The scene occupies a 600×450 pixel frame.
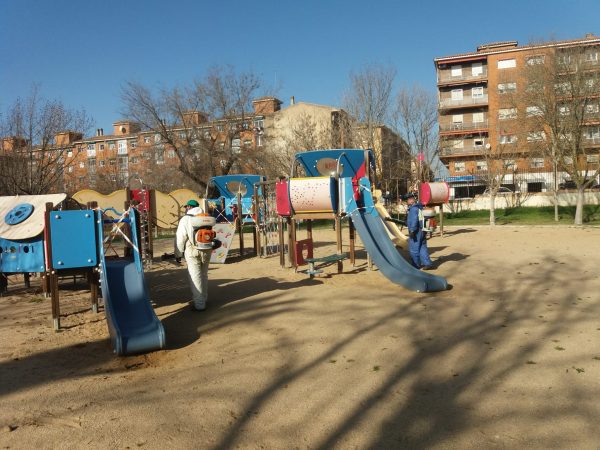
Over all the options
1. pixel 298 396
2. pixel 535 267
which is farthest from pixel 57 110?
pixel 298 396

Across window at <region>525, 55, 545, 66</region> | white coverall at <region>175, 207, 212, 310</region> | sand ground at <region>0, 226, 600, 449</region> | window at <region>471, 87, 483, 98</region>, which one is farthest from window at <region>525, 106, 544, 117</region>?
window at <region>471, 87, 483, 98</region>

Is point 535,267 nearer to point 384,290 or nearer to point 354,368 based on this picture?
point 384,290

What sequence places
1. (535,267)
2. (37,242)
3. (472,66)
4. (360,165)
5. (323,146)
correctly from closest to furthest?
(37,242)
(535,267)
(360,165)
(323,146)
(472,66)

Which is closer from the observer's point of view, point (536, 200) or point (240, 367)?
point (240, 367)

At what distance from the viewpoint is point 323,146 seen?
111ft

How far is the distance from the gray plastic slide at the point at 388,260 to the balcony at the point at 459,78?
48975mm

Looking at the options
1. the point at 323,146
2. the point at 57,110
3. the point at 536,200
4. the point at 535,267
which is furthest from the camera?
the point at 536,200

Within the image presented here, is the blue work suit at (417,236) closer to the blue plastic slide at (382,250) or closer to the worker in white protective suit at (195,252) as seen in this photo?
the blue plastic slide at (382,250)

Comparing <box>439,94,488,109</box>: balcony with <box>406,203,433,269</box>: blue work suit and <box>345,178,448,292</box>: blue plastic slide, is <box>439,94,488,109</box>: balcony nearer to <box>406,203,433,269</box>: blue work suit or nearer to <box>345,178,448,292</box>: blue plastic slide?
<box>406,203,433,269</box>: blue work suit

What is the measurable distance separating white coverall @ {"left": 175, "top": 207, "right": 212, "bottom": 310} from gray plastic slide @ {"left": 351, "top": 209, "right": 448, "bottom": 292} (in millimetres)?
3334

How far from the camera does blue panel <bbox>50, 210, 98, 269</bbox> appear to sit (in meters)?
7.03

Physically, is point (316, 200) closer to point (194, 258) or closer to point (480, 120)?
point (194, 258)

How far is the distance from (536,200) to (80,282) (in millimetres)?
34246

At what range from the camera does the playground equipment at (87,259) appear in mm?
6047
